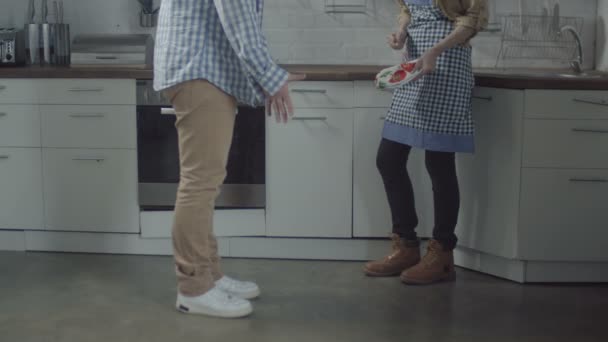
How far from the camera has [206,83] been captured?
2.90 m

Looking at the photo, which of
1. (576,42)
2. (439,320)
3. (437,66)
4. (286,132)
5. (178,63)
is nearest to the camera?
(178,63)

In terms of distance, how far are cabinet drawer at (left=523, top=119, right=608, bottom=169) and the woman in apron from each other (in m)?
0.26

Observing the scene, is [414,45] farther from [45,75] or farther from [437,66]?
[45,75]

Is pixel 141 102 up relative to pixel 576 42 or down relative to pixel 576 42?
down

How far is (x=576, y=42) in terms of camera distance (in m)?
4.22

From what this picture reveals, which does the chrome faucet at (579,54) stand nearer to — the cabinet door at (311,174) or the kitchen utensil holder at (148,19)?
the cabinet door at (311,174)

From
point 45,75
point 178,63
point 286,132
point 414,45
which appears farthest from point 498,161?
point 45,75

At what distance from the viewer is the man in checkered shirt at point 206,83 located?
111 inches

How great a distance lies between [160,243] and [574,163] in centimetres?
183

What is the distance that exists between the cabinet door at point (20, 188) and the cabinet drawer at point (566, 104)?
2.16 metres

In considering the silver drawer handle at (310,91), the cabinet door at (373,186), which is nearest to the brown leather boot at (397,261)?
the cabinet door at (373,186)

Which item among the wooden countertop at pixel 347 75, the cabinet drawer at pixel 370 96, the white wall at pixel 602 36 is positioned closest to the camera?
the wooden countertop at pixel 347 75

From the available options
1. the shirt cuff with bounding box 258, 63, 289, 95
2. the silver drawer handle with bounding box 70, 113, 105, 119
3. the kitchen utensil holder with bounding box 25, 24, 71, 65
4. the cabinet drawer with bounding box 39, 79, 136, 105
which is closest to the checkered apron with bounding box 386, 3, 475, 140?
the shirt cuff with bounding box 258, 63, 289, 95

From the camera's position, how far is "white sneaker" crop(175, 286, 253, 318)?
10.3ft
